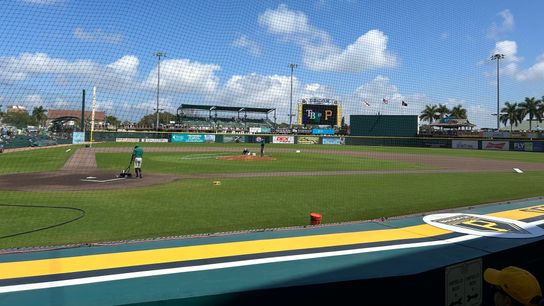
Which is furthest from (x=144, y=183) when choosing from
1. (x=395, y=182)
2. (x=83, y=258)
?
(x=83, y=258)

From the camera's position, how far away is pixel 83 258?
3.79m

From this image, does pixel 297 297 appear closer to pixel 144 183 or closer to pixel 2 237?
pixel 2 237

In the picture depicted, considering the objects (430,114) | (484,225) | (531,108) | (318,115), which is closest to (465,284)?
(484,225)

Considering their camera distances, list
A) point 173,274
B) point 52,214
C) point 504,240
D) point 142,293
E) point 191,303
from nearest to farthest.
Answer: point 191,303, point 142,293, point 173,274, point 504,240, point 52,214

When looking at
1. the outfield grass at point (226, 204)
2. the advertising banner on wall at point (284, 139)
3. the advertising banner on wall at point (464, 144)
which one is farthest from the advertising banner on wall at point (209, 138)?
the outfield grass at point (226, 204)

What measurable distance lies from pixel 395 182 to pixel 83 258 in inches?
556

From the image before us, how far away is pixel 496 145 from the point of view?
51344 mm

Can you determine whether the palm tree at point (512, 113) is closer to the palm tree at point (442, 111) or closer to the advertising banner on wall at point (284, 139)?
the palm tree at point (442, 111)

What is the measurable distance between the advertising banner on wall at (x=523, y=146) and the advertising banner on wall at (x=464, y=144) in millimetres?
4647

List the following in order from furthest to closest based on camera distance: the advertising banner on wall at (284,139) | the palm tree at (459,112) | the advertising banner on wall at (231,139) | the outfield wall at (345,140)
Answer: the palm tree at (459,112)
the advertising banner on wall at (284,139)
the advertising banner on wall at (231,139)
the outfield wall at (345,140)

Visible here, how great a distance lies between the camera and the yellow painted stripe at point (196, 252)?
3450 millimetres

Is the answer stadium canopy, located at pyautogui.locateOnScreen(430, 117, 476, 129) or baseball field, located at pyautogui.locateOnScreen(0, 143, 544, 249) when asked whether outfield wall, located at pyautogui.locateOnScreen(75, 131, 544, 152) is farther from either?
baseball field, located at pyautogui.locateOnScreen(0, 143, 544, 249)

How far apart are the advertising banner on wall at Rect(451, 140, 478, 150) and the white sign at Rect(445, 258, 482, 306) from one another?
182ft

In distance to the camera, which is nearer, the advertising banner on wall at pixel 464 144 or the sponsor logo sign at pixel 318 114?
the sponsor logo sign at pixel 318 114
